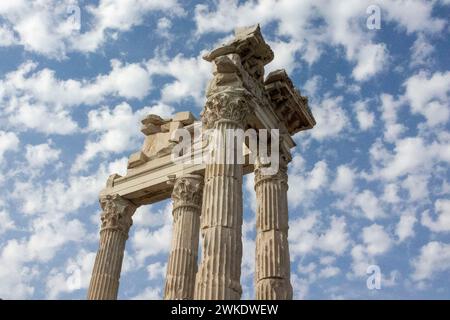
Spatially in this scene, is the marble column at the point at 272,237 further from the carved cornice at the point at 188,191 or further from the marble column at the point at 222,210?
the carved cornice at the point at 188,191

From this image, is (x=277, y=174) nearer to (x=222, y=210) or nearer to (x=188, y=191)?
(x=188, y=191)

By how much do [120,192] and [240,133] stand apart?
1018 cm

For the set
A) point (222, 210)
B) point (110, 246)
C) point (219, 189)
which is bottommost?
point (222, 210)

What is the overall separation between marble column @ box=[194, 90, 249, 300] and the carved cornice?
17.6ft

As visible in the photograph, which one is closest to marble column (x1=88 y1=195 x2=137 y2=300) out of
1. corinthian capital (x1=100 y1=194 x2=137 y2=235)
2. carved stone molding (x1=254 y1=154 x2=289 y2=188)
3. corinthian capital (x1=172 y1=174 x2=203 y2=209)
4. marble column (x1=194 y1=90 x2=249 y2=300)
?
corinthian capital (x1=100 y1=194 x2=137 y2=235)

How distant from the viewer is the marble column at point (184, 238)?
22.3m

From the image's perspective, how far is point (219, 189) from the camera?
17.4 m

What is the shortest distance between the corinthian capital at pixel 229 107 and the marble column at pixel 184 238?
19.3 ft

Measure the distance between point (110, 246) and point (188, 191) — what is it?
4694mm

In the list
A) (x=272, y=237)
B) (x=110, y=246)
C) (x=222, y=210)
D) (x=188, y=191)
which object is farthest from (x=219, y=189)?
(x=110, y=246)

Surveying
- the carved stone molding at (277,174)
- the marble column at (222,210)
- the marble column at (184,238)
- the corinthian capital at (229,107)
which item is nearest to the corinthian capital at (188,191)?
the marble column at (184,238)

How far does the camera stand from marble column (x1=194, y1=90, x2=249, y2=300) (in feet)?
51.9

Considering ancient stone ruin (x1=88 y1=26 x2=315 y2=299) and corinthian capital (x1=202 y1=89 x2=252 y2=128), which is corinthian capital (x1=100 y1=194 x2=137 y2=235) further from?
corinthian capital (x1=202 y1=89 x2=252 y2=128)
